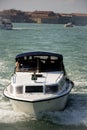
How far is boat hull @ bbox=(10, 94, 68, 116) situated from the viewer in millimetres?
17202

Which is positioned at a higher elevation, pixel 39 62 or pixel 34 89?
pixel 39 62

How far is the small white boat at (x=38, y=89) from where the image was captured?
56.7ft

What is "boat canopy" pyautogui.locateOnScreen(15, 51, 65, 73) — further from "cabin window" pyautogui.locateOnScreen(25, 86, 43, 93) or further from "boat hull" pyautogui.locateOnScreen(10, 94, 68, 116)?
"boat hull" pyautogui.locateOnScreen(10, 94, 68, 116)

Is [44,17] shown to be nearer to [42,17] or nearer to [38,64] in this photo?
[42,17]

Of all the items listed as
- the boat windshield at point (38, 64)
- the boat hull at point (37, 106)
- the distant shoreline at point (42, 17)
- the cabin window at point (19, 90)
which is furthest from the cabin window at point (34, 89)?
the distant shoreline at point (42, 17)

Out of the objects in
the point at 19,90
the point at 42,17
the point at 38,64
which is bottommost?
the point at 42,17

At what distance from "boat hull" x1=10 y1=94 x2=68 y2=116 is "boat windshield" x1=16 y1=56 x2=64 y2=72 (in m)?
2.69

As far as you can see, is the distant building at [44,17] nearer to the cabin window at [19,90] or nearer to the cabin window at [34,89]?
the cabin window at [19,90]

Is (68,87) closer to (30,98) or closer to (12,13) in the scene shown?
(30,98)

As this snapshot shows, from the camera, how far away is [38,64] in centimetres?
2038

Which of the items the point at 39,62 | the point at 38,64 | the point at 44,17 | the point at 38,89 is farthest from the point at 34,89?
the point at 44,17

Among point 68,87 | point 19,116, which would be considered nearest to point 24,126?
point 19,116

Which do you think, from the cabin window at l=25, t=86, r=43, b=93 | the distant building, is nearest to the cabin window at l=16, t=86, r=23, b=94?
the cabin window at l=25, t=86, r=43, b=93

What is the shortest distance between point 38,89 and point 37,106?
808 millimetres
